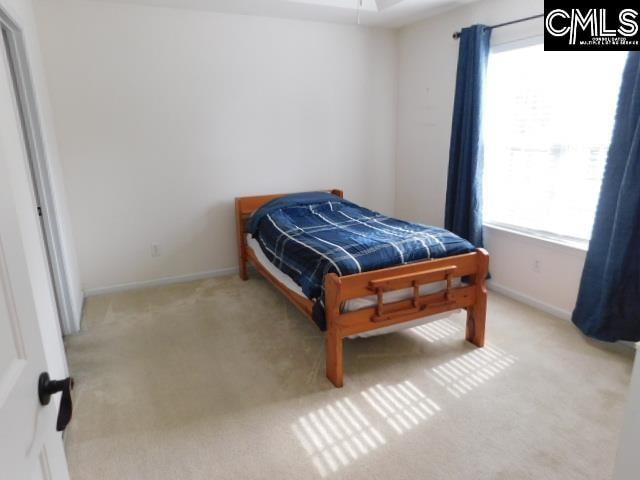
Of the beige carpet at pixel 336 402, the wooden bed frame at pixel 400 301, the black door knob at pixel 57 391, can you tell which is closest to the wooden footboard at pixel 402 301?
the wooden bed frame at pixel 400 301

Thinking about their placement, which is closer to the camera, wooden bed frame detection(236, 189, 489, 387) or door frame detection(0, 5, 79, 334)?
wooden bed frame detection(236, 189, 489, 387)

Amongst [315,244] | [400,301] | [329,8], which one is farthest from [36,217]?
[329,8]

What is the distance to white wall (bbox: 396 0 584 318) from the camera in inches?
122

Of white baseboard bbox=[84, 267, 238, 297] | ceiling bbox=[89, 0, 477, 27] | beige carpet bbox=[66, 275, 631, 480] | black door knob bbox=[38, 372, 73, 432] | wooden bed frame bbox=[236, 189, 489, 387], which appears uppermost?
ceiling bbox=[89, 0, 477, 27]

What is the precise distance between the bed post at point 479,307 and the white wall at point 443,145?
2.75ft

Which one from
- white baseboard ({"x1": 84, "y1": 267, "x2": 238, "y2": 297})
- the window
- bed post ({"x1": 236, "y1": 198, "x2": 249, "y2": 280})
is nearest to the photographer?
the window

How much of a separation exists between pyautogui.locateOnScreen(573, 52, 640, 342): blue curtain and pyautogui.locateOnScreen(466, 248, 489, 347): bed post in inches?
28.0

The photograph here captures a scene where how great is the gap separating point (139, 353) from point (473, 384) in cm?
204

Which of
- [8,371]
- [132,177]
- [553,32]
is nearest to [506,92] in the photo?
[553,32]

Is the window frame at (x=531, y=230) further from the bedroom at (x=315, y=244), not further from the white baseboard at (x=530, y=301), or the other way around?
the white baseboard at (x=530, y=301)

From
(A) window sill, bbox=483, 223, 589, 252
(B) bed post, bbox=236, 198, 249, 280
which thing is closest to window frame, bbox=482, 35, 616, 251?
(A) window sill, bbox=483, 223, 589, 252

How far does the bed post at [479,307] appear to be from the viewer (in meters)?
2.59

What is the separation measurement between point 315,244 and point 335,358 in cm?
74

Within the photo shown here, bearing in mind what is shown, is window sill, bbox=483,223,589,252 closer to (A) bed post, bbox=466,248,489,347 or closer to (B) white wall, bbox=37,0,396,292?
(A) bed post, bbox=466,248,489,347
